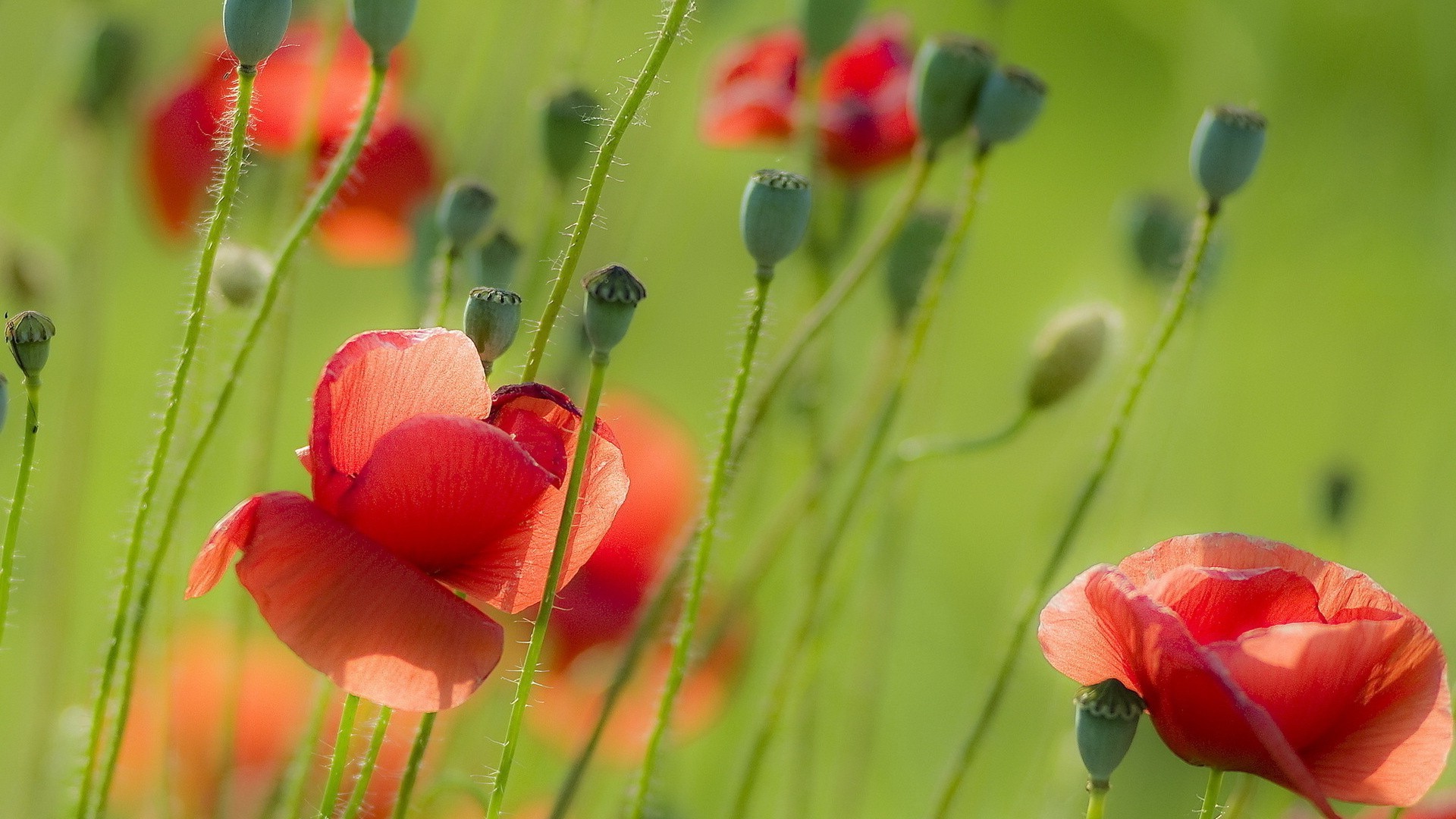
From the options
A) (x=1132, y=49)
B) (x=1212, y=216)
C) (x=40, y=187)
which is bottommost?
(x=40, y=187)

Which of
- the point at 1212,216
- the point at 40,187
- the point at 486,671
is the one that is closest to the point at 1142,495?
the point at 1212,216

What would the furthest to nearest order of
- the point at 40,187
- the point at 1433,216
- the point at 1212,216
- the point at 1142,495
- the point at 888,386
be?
the point at 1433,216 → the point at 40,187 → the point at 1142,495 → the point at 888,386 → the point at 1212,216

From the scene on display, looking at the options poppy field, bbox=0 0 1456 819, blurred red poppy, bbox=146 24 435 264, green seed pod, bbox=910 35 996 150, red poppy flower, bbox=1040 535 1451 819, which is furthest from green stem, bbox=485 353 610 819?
blurred red poppy, bbox=146 24 435 264

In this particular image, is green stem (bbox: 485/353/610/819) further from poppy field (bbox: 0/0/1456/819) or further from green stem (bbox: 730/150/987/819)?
green stem (bbox: 730/150/987/819)

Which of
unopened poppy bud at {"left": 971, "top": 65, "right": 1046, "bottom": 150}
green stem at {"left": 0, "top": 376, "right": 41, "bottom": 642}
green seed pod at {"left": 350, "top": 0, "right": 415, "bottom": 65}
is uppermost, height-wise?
unopened poppy bud at {"left": 971, "top": 65, "right": 1046, "bottom": 150}

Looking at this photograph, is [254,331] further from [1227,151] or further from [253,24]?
[1227,151]

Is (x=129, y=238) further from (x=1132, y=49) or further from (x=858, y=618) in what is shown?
(x=1132, y=49)

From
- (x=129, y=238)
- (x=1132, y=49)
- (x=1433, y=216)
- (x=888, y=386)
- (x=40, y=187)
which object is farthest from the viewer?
(x=1132, y=49)
